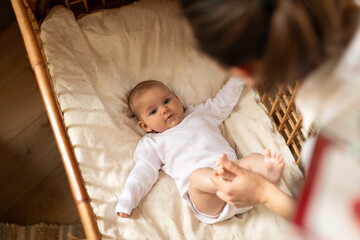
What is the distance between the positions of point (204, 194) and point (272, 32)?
59 centimetres

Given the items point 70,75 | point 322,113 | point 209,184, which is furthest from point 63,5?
point 322,113

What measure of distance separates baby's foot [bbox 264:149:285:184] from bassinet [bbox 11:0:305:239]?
0.19m

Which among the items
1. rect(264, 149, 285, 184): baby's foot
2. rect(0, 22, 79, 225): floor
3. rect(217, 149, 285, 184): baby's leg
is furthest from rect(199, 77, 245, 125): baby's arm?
rect(0, 22, 79, 225): floor

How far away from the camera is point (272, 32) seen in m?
0.48

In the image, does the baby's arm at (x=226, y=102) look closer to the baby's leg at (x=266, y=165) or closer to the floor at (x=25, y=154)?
the baby's leg at (x=266, y=165)

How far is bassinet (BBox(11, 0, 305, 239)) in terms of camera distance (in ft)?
2.61

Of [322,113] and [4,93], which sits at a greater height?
[322,113]

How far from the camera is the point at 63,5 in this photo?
127 centimetres

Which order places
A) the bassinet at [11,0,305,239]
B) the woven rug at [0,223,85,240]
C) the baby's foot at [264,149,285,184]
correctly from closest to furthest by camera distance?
the bassinet at [11,0,305,239]
the baby's foot at [264,149,285,184]
the woven rug at [0,223,85,240]

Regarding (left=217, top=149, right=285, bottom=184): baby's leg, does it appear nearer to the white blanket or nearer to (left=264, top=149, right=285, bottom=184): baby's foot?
(left=264, top=149, right=285, bottom=184): baby's foot

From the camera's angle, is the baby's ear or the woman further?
the baby's ear

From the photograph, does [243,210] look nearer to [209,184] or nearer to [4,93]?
[209,184]

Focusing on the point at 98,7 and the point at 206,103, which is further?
the point at 98,7

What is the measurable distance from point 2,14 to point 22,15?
0.61 metres
